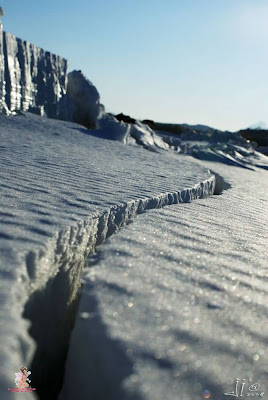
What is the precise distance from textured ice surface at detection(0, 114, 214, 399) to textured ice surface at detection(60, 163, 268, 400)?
0.50 ft

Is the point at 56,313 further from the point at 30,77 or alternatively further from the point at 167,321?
the point at 30,77

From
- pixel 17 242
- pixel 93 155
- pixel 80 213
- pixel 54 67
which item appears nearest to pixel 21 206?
pixel 80 213

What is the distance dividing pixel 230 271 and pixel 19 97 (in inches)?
249

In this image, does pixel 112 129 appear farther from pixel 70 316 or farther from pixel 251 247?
pixel 70 316

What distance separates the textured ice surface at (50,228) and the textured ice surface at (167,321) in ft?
0.50

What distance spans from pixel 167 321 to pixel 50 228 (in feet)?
2.18

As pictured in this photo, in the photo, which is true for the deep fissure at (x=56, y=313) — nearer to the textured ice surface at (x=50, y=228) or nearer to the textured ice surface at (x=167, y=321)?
the textured ice surface at (x=50, y=228)

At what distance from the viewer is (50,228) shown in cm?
153

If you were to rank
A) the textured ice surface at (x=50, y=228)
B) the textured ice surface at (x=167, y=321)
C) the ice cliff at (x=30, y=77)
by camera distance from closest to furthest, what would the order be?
the textured ice surface at (x=167, y=321) < the textured ice surface at (x=50, y=228) < the ice cliff at (x=30, y=77)

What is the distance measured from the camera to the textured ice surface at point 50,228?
41.0 inches

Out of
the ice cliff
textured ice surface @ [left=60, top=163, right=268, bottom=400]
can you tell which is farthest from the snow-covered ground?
the ice cliff

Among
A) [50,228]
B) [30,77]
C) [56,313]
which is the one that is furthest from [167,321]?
[30,77]

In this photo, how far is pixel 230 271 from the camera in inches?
57.6

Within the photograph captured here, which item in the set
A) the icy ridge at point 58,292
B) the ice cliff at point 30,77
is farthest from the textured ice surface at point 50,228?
the ice cliff at point 30,77
